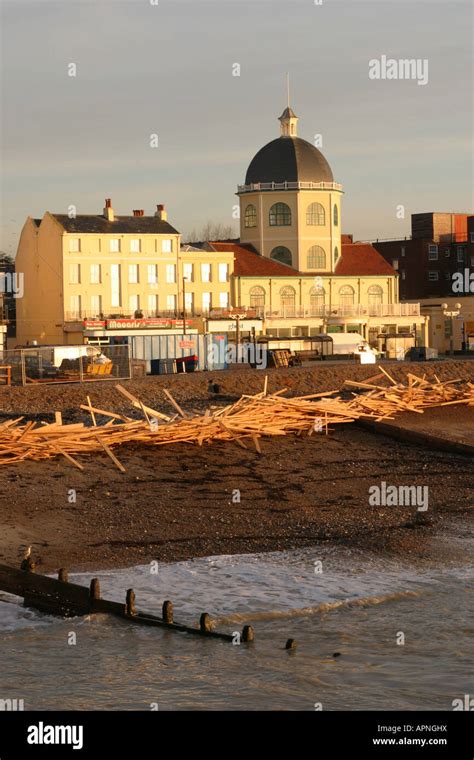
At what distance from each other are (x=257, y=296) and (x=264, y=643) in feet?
310

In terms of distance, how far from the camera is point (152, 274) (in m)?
101

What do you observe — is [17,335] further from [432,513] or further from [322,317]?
[432,513]

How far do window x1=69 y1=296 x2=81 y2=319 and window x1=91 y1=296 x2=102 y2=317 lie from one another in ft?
3.97

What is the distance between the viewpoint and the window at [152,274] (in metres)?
101

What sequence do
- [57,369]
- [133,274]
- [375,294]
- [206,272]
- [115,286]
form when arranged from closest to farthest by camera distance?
[57,369] < [115,286] < [133,274] < [206,272] < [375,294]

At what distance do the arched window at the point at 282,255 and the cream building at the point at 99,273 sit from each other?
29.6 ft

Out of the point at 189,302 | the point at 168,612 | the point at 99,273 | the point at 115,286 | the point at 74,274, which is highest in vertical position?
the point at 99,273

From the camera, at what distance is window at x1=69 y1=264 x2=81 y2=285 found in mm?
96750

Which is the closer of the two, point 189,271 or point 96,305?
point 96,305

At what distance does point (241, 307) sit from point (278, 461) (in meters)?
78.2

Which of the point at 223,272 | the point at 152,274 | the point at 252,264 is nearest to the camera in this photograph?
the point at 152,274

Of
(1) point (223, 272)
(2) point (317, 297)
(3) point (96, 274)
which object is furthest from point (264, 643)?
(2) point (317, 297)

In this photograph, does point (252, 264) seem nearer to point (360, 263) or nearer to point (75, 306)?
point (360, 263)

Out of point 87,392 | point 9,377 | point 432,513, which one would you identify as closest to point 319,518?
point 432,513
